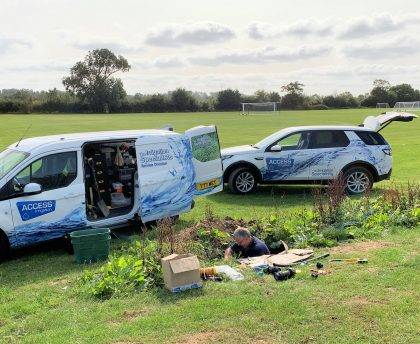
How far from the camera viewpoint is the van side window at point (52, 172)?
28.7ft

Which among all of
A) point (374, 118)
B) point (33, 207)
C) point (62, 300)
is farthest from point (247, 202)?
point (62, 300)

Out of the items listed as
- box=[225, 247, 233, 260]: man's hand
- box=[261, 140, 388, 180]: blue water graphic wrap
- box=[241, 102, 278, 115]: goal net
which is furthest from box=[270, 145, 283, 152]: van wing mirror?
box=[241, 102, 278, 115]: goal net

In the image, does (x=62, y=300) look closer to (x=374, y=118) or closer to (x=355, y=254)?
(x=355, y=254)

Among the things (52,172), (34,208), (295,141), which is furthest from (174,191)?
(295,141)

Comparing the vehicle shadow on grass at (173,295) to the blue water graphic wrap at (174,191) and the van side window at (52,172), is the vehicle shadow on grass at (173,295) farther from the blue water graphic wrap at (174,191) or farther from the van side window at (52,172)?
the blue water graphic wrap at (174,191)

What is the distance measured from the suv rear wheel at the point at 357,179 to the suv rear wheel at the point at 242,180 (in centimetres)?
244

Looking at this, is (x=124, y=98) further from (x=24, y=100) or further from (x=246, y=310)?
(x=246, y=310)

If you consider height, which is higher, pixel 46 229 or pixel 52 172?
pixel 52 172

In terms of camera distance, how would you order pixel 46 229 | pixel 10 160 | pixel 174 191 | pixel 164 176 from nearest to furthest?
1. pixel 46 229
2. pixel 10 160
3. pixel 164 176
4. pixel 174 191

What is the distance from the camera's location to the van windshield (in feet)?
28.6

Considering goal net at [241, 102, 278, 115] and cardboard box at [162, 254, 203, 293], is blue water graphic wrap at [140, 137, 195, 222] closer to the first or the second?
cardboard box at [162, 254, 203, 293]

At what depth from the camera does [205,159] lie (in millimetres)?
10820

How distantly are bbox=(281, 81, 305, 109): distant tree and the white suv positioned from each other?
251 ft

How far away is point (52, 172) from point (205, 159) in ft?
10.5
